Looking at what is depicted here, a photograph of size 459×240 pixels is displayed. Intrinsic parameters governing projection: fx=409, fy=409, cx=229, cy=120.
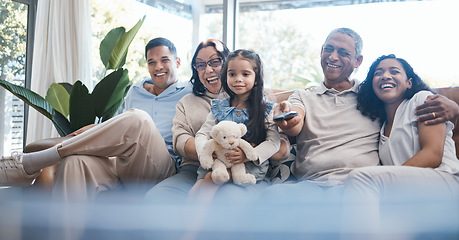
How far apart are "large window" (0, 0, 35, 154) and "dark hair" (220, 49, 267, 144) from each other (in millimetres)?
2335

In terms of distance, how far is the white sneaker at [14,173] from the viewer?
1.37 m

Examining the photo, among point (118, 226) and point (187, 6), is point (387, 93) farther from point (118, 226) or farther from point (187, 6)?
point (187, 6)

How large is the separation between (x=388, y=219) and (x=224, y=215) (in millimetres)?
181

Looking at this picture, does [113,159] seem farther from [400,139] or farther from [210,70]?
[400,139]

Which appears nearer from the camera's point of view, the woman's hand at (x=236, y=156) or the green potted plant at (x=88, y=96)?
the woman's hand at (x=236, y=156)

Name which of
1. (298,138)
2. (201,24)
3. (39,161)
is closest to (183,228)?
(39,161)

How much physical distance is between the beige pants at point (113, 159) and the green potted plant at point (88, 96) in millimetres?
866

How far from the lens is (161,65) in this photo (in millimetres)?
1991

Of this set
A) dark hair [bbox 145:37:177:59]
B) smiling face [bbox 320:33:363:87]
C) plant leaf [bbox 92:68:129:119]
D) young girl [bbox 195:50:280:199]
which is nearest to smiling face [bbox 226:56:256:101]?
young girl [bbox 195:50:280:199]

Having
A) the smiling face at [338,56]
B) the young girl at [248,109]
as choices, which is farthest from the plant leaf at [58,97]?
the smiling face at [338,56]

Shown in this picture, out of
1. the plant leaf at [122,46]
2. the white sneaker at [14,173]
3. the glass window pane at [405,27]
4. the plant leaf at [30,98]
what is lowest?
the white sneaker at [14,173]

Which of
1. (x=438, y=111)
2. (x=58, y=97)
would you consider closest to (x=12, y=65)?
(x=58, y=97)

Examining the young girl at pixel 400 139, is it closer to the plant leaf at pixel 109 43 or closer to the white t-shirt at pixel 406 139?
the white t-shirt at pixel 406 139

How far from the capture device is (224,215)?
0.42 m
